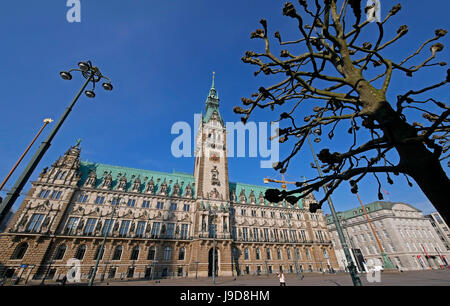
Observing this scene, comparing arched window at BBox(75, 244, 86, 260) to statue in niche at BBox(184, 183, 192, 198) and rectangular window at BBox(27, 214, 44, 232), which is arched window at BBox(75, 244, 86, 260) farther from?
statue in niche at BBox(184, 183, 192, 198)

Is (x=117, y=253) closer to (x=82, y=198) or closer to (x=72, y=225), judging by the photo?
(x=72, y=225)

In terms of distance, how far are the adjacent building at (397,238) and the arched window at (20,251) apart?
5846 centimetres

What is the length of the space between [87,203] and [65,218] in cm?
356

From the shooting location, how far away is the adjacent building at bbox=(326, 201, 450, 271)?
4538 centimetres

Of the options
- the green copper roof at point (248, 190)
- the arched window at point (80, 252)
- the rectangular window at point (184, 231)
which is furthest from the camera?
the green copper roof at point (248, 190)

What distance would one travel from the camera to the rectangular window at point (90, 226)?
101 feet

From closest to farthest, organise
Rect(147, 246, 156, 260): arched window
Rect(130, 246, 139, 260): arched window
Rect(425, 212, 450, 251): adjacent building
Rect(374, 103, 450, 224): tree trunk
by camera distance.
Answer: Rect(374, 103, 450, 224): tree trunk → Rect(130, 246, 139, 260): arched window → Rect(147, 246, 156, 260): arched window → Rect(425, 212, 450, 251): adjacent building

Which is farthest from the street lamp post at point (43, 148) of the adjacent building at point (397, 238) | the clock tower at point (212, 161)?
the adjacent building at point (397, 238)

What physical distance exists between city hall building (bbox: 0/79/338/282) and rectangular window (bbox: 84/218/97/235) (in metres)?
0.15

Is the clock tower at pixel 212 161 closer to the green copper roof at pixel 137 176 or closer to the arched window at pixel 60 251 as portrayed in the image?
the green copper roof at pixel 137 176

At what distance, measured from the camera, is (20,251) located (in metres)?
26.2

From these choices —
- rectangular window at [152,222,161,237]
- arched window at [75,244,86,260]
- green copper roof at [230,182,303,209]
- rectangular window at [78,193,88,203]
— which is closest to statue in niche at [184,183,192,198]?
rectangular window at [152,222,161,237]

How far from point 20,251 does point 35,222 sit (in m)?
3.92

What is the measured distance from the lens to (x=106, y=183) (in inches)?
1436
